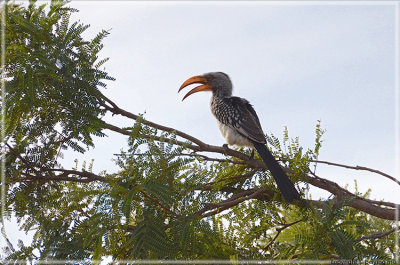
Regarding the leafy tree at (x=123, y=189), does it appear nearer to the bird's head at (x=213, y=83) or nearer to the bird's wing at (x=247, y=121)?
the bird's wing at (x=247, y=121)

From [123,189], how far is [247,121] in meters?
2.71

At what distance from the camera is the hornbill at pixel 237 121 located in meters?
3.71

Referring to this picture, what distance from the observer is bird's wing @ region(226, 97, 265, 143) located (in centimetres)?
461

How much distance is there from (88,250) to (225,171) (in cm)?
157

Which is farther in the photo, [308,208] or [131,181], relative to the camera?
[308,208]

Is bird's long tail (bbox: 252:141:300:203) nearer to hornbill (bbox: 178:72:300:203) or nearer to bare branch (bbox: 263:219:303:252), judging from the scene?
hornbill (bbox: 178:72:300:203)

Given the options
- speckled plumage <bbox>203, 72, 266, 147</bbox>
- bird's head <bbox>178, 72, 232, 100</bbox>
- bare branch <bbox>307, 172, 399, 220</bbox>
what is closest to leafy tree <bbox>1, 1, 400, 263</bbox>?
bare branch <bbox>307, 172, 399, 220</bbox>

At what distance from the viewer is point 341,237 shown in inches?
107

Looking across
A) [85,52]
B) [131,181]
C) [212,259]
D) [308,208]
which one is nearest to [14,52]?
[85,52]

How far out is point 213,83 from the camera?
6426mm

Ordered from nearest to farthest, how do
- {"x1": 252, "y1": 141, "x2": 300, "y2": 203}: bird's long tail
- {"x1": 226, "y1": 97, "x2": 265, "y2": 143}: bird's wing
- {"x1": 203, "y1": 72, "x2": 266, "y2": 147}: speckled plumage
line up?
{"x1": 252, "y1": 141, "x2": 300, "y2": 203}: bird's long tail → {"x1": 226, "y1": 97, "x2": 265, "y2": 143}: bird's wing → {"x1": 203, "y1": 72, "x2": 266, "y2": 147}: speckled plumage

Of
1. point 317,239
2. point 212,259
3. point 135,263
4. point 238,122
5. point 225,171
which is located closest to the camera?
point 135,263

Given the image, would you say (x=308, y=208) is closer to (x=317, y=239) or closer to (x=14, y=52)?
(x=317, y=239)

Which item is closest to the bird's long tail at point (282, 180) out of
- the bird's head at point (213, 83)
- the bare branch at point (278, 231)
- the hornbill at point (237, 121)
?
the hornbill at point (237, 121)
